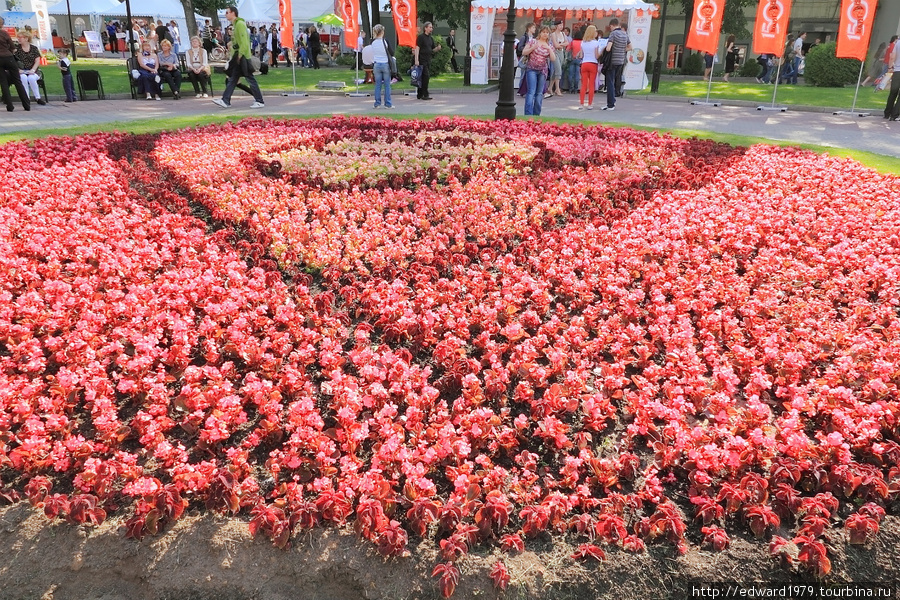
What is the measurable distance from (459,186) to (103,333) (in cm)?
414

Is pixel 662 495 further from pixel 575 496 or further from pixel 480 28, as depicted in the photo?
pixel 480 28

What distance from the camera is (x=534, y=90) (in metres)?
13.6

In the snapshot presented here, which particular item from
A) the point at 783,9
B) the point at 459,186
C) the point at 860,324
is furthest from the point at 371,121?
the point at 783,9

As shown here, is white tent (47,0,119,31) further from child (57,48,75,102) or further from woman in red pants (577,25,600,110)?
woman in red pants (577,25,600,110)

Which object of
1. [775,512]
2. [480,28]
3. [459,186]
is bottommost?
[775,512]

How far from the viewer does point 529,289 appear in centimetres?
478

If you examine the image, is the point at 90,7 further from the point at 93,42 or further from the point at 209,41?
the point at 209,41

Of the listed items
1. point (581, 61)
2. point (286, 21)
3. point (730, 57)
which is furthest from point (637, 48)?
point (730, 57)

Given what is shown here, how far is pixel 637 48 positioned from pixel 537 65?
9.60m

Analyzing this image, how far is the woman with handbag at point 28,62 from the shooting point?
15.7m

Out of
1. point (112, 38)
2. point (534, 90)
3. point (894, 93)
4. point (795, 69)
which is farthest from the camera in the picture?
point (112, 38)

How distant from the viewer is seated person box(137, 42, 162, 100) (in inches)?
677

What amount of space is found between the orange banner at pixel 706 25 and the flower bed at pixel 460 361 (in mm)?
12295

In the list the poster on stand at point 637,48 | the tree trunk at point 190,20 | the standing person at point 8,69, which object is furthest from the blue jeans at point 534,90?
the tree trunk at point 190,20
